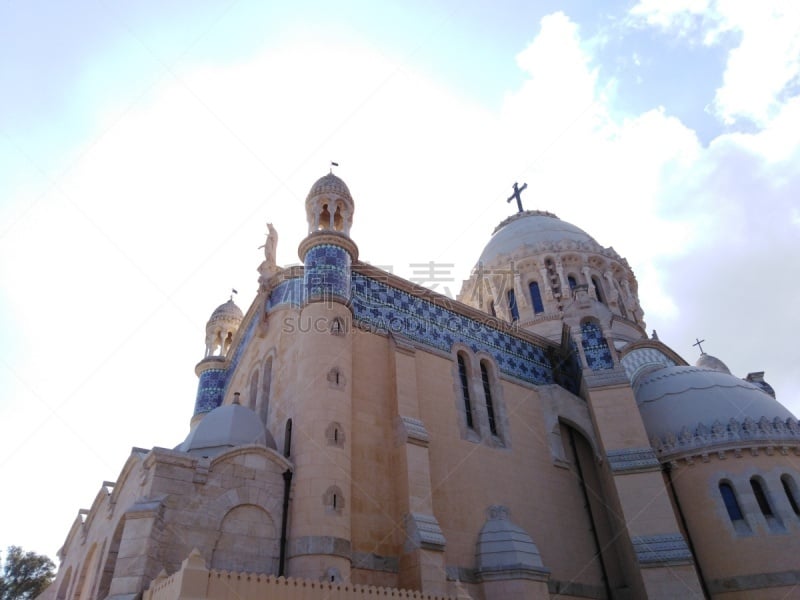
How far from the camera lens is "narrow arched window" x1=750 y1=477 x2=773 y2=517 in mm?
15688

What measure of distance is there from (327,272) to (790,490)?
13665mm

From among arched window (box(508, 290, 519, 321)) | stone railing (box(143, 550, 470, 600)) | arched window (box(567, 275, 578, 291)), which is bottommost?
stone railing (box(143, 550, 470, 600))

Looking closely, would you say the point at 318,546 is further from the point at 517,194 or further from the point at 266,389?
the point at 517,194

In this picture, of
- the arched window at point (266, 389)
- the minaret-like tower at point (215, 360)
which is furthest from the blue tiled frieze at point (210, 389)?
the arched window at point (266, 389)

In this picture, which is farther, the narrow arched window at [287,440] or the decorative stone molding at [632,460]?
the decorative stone molding at [632,460]

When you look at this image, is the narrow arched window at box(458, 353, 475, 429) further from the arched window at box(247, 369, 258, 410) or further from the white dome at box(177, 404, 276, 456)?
the arched window at box(247, 369, 258, 410)

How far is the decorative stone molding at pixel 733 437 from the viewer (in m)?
16.4

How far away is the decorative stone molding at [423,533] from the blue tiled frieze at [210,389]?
439 inches

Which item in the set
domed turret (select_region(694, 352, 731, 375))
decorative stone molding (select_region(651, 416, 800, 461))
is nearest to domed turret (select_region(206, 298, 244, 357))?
decorative stone molding (select_region(651, 416, 800, 461))

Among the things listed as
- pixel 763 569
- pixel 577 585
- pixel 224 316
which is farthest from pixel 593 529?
pixel 224 316

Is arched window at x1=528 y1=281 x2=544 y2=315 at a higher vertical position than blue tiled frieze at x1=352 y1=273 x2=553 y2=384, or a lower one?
higher

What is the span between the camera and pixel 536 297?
2650 cm

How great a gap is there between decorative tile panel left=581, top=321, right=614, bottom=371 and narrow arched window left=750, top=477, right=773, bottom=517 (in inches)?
189

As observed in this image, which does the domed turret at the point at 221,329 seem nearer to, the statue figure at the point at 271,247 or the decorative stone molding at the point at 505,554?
the statue figure at the point at 271,247
